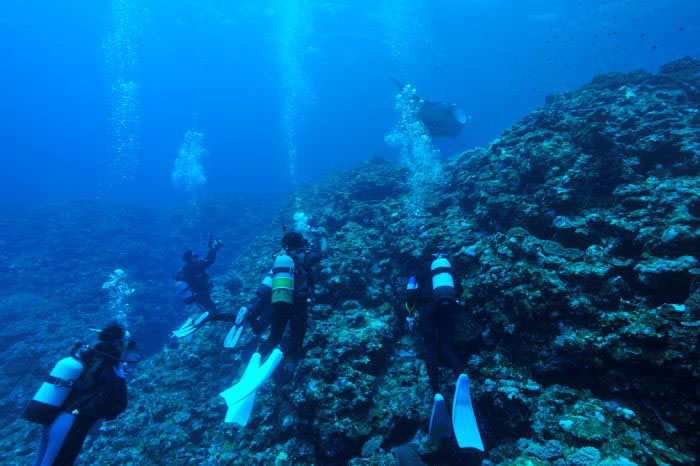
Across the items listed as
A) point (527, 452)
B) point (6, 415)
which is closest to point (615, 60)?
point (527, 452)

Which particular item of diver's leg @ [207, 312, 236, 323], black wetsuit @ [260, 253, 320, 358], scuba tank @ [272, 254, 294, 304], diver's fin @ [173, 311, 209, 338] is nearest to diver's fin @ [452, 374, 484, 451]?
black wetsuit @ [260, 253, 320, 358]

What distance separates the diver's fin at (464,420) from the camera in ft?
11.8

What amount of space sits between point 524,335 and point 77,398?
261 inches

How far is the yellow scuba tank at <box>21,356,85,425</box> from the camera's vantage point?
4199 mm

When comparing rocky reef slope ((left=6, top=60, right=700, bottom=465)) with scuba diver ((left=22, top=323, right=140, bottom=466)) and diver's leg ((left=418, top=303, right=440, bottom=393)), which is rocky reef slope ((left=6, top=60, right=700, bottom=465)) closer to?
diver's leg ((left=418, top=303, right=440, bottom=393))

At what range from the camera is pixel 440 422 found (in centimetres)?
382

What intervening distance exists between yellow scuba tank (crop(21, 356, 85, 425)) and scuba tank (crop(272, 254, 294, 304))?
3.01 meters

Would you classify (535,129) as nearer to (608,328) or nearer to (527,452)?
(608,328)

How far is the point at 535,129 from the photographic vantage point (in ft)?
34.3

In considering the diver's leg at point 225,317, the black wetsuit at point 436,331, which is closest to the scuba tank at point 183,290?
the diver's leg at point 225,317

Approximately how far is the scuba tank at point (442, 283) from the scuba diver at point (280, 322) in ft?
7.36

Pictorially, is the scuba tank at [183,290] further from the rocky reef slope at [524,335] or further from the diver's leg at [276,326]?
the diver's leg at [276,326]

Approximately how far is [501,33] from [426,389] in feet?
252

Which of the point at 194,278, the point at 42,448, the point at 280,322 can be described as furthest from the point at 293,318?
the point at 194,278
